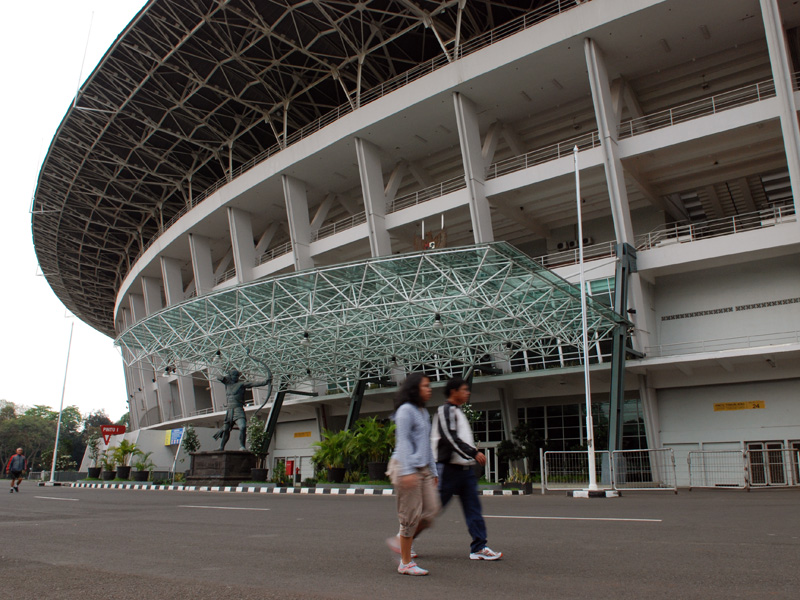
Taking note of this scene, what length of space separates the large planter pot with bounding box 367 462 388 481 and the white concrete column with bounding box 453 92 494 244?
32.5 feet

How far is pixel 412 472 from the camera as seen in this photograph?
16.4ft

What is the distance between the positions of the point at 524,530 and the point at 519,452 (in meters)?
20.7

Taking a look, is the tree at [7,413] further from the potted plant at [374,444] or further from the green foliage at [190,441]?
the potted plant at [374,444]

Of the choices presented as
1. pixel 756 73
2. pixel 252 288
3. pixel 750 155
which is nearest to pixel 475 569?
pixel 252 288

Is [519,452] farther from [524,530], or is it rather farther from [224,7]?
[224,7]

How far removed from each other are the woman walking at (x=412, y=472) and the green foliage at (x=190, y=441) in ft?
123

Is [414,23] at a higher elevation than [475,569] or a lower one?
higher

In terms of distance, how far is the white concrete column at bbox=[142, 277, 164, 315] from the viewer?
50.0 meters

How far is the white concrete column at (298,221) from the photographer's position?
32.9 m

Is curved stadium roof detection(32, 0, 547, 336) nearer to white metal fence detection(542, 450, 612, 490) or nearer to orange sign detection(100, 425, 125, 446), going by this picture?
orange sign detection(100, 425, 125, 446)

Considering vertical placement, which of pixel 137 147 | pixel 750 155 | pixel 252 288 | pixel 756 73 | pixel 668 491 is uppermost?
pixel 137 147

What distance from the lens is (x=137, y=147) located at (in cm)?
3925

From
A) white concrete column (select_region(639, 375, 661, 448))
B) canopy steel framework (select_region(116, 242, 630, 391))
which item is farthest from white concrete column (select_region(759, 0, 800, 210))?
white concrete column (select_region(639, 375, 661, 448))

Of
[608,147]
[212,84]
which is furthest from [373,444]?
[212,84]
